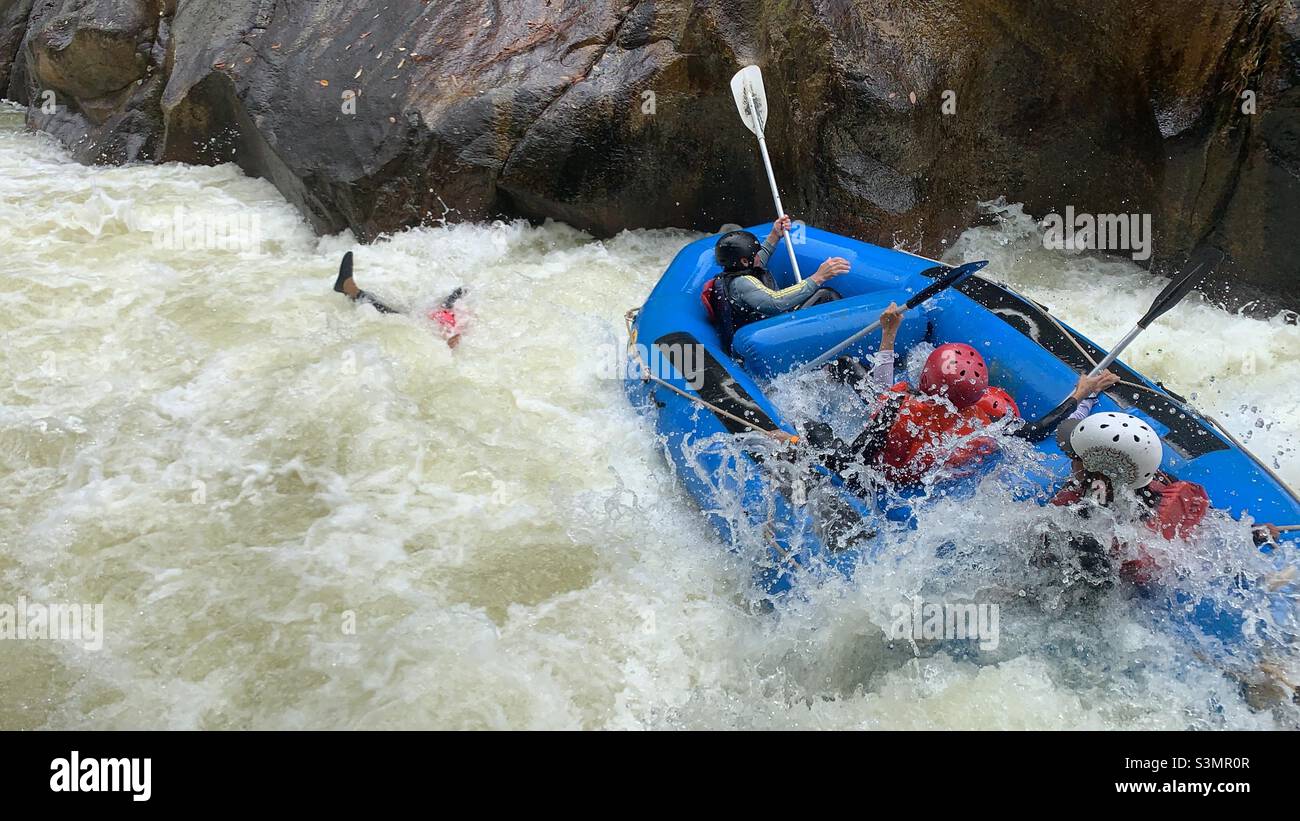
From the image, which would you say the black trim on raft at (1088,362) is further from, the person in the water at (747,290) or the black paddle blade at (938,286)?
the person in the water at (747,290)

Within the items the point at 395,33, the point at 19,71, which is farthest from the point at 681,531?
the point at 19,71

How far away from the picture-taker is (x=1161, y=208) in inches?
234

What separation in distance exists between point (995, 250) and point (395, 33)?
426 cm

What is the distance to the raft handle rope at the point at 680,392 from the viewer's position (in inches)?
161

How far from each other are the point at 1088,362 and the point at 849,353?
1.02 metres

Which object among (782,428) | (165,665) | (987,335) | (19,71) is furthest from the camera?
(19,71)

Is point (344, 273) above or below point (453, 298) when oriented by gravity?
above

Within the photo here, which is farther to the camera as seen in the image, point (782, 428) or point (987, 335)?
point (987, 335)

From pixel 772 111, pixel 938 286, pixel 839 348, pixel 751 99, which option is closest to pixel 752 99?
pixel 751 99

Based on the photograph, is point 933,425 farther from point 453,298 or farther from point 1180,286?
point 453,298

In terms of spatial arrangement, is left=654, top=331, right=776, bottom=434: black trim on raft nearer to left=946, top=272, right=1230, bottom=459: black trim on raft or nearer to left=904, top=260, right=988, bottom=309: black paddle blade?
left=904, top=260, right=988, bottom=309: black paddle blade

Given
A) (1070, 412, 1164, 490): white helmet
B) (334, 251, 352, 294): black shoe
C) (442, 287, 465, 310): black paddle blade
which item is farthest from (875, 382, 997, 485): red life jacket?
(334, 251, 352, 294): black shoe

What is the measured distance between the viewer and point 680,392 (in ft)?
14.9

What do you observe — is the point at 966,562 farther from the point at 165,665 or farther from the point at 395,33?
the point at 395,33
